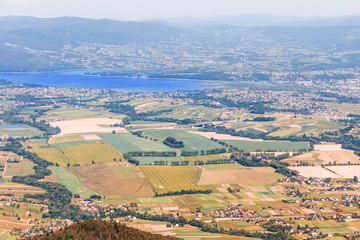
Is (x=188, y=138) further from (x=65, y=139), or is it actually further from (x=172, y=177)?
(x=172, y=177)

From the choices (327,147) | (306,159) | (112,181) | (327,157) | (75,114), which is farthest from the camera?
(75,114)

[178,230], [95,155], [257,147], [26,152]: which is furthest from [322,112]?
[178,230]

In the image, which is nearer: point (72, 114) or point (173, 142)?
point (173, 142)

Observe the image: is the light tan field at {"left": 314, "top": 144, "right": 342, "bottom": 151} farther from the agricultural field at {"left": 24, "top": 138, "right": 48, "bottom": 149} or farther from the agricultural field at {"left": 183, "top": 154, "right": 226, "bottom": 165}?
the agricultural field at {"left": 24, "top": 138, "right": 48, "bottom": 149}

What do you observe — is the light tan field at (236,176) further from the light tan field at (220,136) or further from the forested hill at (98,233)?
the forested hill at (98,233)

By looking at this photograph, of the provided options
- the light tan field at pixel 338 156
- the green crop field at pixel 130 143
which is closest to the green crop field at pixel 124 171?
the green crop field at pixel 130 143

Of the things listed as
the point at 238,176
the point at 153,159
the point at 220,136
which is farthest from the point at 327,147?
the point at 153,159
